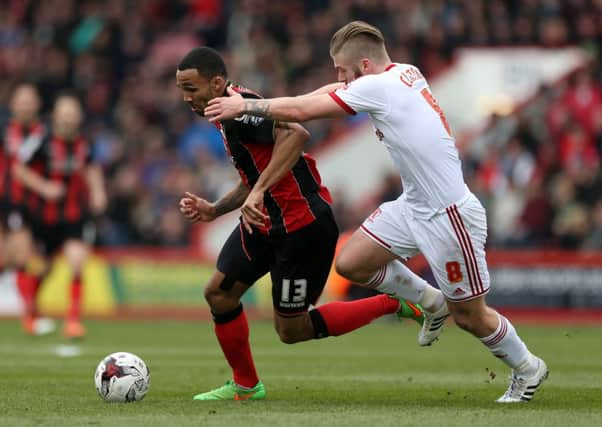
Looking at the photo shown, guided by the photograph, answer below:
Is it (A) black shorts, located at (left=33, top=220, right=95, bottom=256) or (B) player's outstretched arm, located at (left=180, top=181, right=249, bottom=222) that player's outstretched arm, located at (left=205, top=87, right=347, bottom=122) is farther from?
(A) black shorts, located at (left=33, top=220, right=95, bottom=256)

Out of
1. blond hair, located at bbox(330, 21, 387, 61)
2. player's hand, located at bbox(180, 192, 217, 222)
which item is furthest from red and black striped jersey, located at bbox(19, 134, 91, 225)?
blond hair, located at bbox(330, 21, 387, 61)

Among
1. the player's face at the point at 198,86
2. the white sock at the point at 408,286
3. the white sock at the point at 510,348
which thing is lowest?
the white sock at the point at 510,348

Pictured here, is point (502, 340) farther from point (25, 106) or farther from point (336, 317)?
point (25, 106)

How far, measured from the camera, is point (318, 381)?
33.0 feet

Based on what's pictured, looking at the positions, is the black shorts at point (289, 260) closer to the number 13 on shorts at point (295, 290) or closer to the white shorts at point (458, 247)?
the number 13 on shorts at point (295, 290)

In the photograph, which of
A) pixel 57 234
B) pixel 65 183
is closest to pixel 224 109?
pixel 65 183

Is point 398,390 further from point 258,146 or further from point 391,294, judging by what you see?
point 258,146

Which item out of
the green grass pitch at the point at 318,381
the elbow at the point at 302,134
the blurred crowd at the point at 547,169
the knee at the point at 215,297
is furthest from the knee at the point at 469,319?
the blurred crowd at the point at 547,169

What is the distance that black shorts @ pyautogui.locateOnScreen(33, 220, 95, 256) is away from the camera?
14.8 m

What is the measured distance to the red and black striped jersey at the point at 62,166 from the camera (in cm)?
1484

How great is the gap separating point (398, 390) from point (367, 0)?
15.5 m

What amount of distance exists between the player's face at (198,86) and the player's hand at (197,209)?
2.49ft

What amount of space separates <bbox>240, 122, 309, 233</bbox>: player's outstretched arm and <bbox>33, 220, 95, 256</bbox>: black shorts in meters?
7.00

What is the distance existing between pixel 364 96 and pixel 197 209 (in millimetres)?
1640
